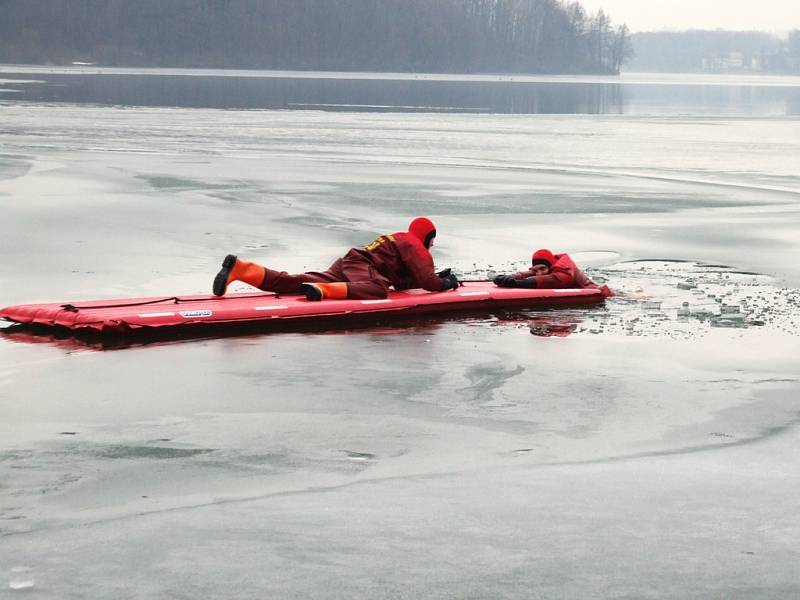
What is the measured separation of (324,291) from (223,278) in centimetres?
83

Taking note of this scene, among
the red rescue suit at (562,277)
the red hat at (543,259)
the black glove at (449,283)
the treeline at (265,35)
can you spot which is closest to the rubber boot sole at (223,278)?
the black glove at (449,283)

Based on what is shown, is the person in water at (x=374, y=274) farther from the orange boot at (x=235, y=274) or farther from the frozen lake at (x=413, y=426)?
the frozen lake at (x=413, y=426)

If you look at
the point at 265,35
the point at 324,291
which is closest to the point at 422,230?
the point at 324,291

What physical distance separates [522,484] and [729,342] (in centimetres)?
425

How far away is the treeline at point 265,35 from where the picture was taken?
472 feet

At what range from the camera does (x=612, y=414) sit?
7898 millimetres

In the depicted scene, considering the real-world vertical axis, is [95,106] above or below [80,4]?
below

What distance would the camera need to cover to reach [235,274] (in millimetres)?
10414

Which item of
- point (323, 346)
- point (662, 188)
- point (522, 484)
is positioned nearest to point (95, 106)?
point (662, 188)

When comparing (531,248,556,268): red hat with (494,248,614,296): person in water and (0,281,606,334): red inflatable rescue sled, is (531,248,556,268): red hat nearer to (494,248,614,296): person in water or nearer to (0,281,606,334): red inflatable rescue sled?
(494,248,614,296): person in water

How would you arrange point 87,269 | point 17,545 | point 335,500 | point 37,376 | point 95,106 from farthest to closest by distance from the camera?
point 95,106 < point 87,269 < point 37,376 < point 335,500 < point 17,545

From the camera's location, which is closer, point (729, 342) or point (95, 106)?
point (729, 342)

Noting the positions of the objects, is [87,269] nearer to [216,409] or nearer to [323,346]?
[323,346]

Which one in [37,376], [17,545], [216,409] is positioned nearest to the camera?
[17,545]
